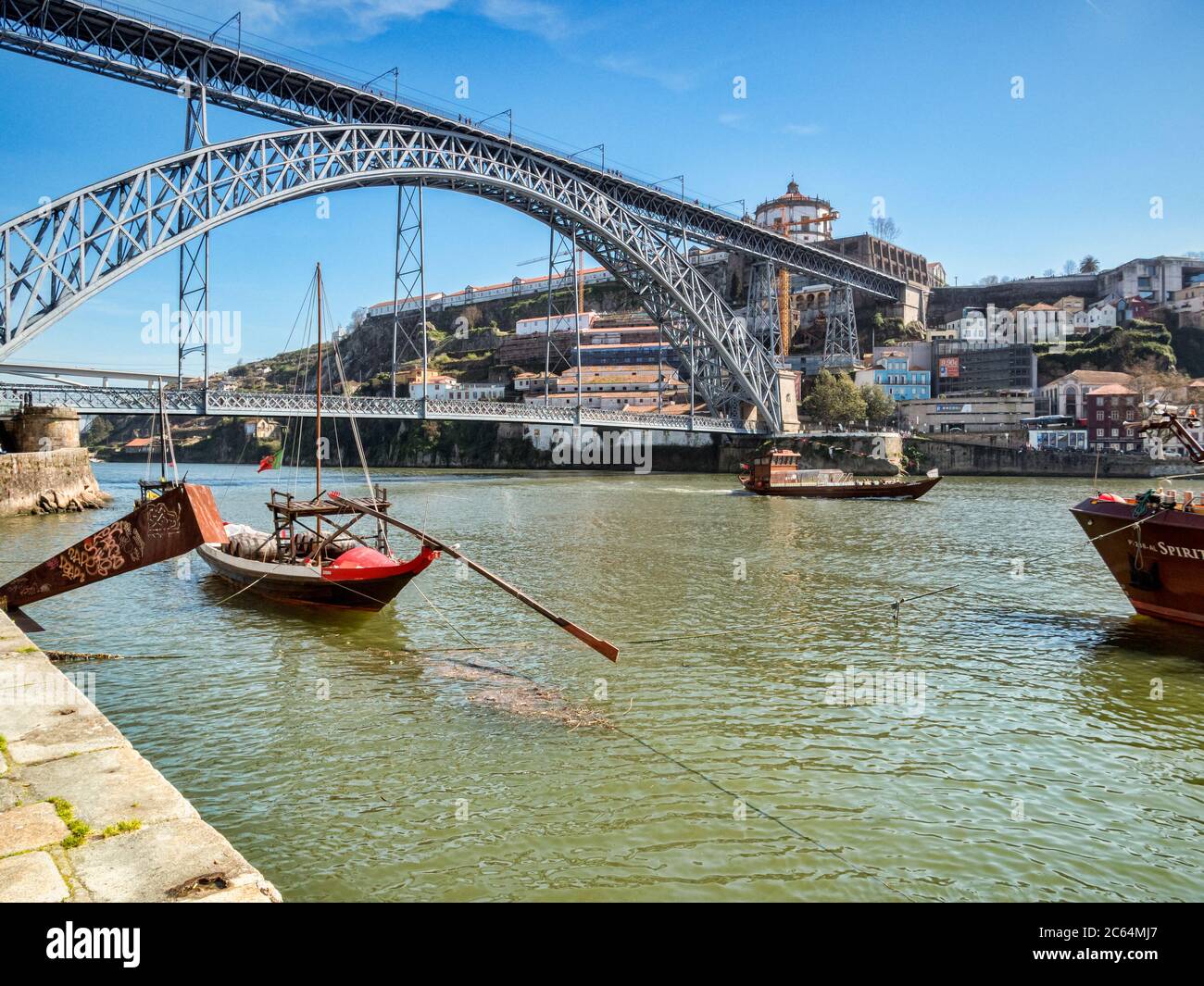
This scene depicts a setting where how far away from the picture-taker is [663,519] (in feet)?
112

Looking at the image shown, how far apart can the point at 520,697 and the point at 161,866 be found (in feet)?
22.1

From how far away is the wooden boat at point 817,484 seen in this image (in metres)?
44.5

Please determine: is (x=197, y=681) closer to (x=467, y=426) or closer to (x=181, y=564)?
(x=181, y=564)

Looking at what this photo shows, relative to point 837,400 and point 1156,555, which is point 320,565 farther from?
point 837,400

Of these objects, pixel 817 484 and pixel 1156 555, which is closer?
A: pixel 1156 555

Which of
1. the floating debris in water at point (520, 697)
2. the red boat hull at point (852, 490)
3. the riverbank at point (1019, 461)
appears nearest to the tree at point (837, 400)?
the riverbank at point (1019, 461)

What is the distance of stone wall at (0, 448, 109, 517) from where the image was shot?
34.0 m

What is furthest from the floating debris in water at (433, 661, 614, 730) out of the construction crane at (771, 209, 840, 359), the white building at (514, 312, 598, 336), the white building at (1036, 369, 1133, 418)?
the white building at (514, 312, 598, 336)

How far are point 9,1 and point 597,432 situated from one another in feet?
189

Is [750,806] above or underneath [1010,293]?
underneath

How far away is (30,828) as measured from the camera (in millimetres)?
4281

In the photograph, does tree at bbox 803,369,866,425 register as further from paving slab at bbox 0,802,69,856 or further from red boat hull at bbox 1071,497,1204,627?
paving slab at bbox 0,802,69,856

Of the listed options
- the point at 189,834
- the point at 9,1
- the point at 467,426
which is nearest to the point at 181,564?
the point at 189,834

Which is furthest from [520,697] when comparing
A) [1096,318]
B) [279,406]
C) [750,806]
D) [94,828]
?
[1096,318]
